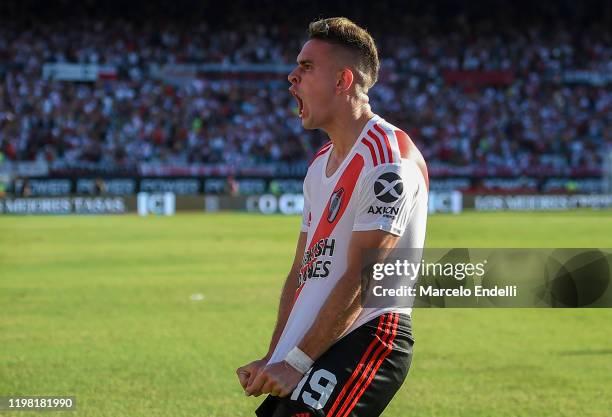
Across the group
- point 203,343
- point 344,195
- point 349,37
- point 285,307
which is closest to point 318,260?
point 344,195

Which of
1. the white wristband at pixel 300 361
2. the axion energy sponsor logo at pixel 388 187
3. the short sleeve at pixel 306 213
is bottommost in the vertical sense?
the white wristband at pixel 300 361

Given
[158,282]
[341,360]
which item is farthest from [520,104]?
[341,360]

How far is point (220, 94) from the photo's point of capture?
4994 cm

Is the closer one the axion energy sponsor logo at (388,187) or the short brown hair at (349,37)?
the axion energy sponsor logo at (388,187)

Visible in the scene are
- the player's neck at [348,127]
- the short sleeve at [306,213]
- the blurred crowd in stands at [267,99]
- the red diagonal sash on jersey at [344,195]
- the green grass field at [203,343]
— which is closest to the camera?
the red diagonal sash on jersey at [344,195]

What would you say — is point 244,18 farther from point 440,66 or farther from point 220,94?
point 440,66

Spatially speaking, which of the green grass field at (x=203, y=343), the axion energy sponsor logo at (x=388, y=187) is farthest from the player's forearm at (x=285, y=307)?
the green grass field at (x=203, y=343)

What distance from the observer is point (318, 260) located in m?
3.69

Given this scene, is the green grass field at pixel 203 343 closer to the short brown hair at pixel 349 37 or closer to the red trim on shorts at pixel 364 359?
the red trim on shorts at pixel 364 359

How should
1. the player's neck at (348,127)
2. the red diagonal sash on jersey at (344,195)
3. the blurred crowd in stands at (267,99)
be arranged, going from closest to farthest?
the red diagonal sash on jersey at (344,195), the player's neck at (348,127), the blurred crowd in stands at (267,99)

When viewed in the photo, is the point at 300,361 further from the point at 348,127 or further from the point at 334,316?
the point at 348,127

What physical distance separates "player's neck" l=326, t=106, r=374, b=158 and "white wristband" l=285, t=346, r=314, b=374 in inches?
33.9

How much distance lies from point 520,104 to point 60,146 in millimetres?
25857

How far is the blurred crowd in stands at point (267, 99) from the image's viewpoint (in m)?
45.0
